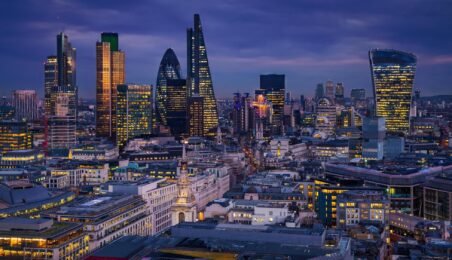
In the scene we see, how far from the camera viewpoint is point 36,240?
5388cm

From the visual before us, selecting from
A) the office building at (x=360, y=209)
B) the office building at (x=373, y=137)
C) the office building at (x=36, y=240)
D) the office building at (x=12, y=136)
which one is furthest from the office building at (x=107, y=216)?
the office building at (x=12, y=136)

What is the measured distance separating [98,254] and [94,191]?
45481 mm

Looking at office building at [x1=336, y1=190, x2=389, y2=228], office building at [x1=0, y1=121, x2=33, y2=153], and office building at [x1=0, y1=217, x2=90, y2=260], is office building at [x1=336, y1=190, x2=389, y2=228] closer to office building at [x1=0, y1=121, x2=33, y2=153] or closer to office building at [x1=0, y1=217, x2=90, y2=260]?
office building at [x1=0, y1=217, x2=90, y2=260]

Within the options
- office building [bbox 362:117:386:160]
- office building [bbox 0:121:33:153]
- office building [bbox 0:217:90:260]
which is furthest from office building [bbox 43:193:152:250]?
office building [bbox 0:121:33:153]

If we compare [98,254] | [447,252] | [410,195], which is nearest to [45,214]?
[98,254]

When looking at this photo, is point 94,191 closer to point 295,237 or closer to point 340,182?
point 340,182

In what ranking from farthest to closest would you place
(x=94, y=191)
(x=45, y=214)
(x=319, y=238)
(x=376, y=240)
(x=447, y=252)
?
(x=94, y=191) < (x=45, y=214) < (x=376, y=240) < (x=447, y=252) < (x=319, y=238)

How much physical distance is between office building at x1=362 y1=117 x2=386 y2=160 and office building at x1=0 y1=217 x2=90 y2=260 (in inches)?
3344

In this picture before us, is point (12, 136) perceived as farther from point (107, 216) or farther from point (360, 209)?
point (360, 209)

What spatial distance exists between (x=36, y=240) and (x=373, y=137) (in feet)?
300

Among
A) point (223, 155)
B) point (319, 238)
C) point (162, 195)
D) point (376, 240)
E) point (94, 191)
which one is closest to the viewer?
point (319, 238)

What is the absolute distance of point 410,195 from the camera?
89000 millimetres

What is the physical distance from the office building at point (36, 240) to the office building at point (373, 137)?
84949 mm

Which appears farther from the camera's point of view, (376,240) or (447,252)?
(376,240)
